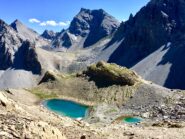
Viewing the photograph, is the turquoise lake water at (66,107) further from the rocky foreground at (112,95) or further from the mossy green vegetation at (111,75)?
the mossy green vegetation at (111,75)

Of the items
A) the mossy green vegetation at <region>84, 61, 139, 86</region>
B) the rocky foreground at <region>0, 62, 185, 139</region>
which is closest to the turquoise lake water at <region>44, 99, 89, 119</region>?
the rocky foreground at <region>0, 62, 185, 139</region>

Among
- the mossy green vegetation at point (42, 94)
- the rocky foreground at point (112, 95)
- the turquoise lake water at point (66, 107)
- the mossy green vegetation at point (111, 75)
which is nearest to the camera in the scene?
the rocky foreground at point (112, 95)

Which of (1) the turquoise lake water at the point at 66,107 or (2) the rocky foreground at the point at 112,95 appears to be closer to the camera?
(2) the rocky foreground at the point at 112,95

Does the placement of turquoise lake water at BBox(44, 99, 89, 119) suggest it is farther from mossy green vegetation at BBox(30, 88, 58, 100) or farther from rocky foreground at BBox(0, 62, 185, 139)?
mossy green vegetation at BBox(30, 88, 58, 100)

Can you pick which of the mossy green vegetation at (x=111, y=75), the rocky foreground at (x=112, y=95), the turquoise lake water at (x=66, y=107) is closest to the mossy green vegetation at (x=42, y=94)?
the rocky foreground at (x=112, y=95)

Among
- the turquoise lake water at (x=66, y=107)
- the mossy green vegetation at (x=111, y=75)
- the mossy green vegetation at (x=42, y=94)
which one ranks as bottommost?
the turquoise lake water at (x=66, y=107)

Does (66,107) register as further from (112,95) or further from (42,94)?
(42,94)

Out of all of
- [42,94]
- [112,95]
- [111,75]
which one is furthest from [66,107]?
[42,94]

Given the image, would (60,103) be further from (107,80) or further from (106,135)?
(106,135)
